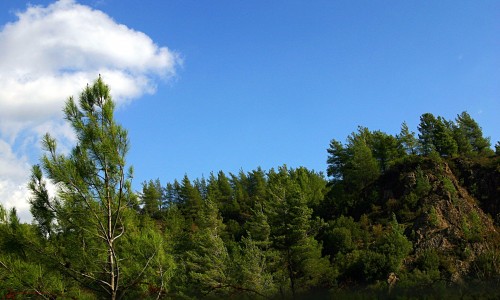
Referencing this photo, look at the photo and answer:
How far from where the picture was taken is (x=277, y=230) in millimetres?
33906

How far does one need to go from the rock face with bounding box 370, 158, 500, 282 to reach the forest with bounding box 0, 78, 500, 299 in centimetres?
15

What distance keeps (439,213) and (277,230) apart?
2060 cm

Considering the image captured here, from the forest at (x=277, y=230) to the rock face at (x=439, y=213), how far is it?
0.49 feet

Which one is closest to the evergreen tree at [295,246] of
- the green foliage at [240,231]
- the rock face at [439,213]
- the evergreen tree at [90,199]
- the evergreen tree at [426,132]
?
the green foliage at [240,231]

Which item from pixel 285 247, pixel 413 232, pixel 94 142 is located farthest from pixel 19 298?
pixel 413 232

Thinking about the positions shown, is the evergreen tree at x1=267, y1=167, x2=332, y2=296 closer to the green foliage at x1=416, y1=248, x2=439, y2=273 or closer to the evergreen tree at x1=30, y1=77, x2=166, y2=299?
the green foliage at x1=416, y1=248, x2=439, y2=273

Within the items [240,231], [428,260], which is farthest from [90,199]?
[240,231]

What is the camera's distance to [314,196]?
68125mm

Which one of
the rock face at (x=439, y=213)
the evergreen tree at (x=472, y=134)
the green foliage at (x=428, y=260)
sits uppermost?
the evergreen tree at (x=472, y=134)

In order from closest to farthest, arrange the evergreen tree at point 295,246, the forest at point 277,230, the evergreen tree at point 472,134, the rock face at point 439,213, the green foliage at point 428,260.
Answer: the forest at point 277,230, the evergreen tree at point 295,246, the green foliage at point 428,260, the rock face at point 439,213, the evergreen tree at point 472,134

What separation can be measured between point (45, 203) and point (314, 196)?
60.4 meters

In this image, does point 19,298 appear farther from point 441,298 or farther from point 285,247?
point 285,247

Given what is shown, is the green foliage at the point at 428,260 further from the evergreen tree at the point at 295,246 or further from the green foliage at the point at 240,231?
the evergreen tree at the point at 295,246

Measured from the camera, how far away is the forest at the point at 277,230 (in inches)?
367
